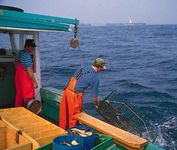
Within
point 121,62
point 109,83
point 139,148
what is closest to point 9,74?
point 139,148

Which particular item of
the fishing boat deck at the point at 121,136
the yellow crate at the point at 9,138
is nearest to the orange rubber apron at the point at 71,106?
the fishing boat deck at the point at 121,136

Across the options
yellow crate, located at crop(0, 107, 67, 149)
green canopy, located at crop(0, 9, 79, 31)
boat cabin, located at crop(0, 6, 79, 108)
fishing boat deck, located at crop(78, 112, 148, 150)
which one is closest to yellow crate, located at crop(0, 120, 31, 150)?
yellow crate, located at crop(0, 107, 67, 149)

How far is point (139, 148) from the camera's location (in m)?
4.77

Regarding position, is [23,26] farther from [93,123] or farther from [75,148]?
[75,148]

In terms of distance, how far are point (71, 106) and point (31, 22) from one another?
6.57 ft

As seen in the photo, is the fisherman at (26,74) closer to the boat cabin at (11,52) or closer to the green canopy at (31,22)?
the boat cabin at (11,52)

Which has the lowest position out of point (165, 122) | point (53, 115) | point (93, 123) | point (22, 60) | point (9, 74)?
point (165, 122)

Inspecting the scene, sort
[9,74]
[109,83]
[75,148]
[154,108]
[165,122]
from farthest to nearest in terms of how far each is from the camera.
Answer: [109,83]
[154,108]
[165,122]
[9,74]
[75,148]

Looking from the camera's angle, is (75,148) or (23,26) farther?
(23,26)

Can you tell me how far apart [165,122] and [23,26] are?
21.1ft

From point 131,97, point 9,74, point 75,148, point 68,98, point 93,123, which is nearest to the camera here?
point 75,148

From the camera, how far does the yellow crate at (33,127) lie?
446 cm

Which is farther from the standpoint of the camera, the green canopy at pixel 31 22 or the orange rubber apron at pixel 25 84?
the orange rubber apron at pixel 25 84

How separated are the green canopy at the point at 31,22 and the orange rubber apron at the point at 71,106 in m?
1.34
